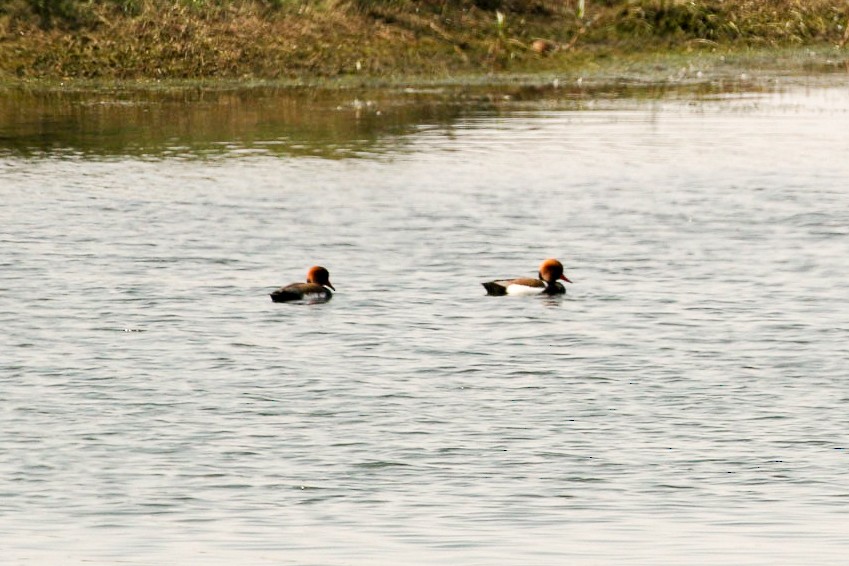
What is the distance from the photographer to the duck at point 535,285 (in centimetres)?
2122

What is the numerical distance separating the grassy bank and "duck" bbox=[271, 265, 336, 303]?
2575cm

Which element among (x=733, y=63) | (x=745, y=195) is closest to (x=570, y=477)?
(x=745, y=195)

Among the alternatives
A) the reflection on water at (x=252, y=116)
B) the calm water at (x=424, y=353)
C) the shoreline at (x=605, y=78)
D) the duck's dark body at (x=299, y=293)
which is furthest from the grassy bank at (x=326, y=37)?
the duck's dark body at (x=299, y=293)

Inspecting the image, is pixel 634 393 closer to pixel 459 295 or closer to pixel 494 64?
pixel 459 295

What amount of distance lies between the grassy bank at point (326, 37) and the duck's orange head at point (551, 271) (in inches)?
1012

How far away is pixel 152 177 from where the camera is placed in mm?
31625

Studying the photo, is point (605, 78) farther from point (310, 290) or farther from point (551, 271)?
point (310, 290)

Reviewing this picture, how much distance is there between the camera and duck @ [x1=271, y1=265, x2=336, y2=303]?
810 inches

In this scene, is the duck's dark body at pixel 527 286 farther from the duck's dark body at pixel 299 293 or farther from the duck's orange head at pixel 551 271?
the duck's dark body at pixel 299 293

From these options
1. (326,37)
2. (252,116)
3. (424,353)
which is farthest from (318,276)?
(326,37)

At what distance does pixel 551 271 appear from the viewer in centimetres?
2147

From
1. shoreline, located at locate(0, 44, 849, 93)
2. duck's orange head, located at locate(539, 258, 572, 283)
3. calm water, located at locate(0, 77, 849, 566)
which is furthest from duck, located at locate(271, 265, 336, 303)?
shoreline, located at locate(0, 44, 849, 93)

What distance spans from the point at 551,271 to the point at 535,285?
347mm

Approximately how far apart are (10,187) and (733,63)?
25.6m
